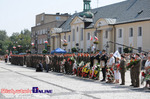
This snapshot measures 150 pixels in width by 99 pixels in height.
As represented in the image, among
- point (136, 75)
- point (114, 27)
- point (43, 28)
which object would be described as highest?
point (43, 28)

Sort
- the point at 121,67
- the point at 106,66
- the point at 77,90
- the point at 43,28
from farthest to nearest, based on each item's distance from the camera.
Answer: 1. the point at 43,28
2. the point at 106,66
3. the point at 121,67
4. the point at 77,90

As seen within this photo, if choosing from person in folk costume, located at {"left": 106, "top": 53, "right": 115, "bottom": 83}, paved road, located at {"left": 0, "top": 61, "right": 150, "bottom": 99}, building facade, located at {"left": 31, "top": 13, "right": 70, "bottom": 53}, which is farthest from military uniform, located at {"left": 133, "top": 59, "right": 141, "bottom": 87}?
building facade, located at {"left": 31, "top": 13, "right": 70, "bottom": 53}

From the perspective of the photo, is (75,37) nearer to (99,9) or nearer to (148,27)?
(99,9)

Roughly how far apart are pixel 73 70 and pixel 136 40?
2220 centimetres

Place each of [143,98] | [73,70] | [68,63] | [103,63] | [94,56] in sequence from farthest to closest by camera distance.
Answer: [68,63] → [73,70] → [94,56] → [103,63] → [143,98]

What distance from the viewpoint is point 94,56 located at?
2184 cm

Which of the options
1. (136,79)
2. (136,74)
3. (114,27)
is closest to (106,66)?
(136,74)

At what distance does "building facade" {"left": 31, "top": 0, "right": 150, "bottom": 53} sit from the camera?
142ft

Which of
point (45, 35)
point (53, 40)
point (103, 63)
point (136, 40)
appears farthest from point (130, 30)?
point (45, 35)

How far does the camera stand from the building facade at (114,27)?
43.2 m

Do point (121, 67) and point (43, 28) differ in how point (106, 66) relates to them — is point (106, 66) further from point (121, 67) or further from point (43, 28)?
point (43, 28)

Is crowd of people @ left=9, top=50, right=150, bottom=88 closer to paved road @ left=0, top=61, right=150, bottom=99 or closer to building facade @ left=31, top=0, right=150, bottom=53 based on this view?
paved road @ left=0, top=61, right=150, bottom=99

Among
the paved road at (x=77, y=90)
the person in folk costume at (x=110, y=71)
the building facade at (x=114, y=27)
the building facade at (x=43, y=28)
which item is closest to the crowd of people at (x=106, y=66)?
the person in folk costume at (x=110, y=71)

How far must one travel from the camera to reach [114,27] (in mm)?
49562
